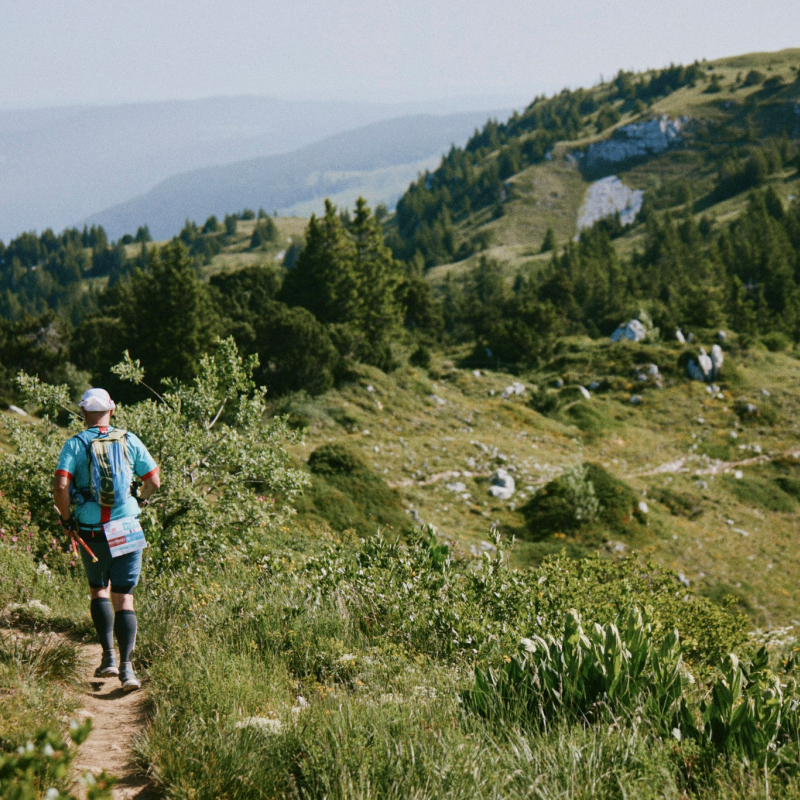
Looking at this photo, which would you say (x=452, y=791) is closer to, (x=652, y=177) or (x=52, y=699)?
(x=52, y=699)

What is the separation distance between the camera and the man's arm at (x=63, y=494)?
506 centimetres

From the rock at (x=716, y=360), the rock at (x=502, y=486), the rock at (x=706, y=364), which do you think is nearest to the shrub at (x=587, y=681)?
the rock at (x=502, y=486)

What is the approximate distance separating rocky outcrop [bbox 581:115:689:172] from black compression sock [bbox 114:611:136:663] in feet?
557

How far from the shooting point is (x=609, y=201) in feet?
470

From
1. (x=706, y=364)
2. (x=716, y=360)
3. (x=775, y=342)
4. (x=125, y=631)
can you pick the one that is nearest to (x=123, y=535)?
(x=125, y=631)

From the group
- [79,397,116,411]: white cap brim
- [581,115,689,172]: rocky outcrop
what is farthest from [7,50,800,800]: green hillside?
[581,115,689,172]: rocky outcrop

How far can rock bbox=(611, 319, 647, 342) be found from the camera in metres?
51.3

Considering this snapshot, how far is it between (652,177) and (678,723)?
157549mm

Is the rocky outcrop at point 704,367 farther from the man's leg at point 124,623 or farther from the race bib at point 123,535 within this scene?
the man's leg at point 124,623

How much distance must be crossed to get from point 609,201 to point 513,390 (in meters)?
121

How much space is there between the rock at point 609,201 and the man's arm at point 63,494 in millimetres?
141438

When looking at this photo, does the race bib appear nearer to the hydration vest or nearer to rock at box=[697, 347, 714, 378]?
the hydration vest

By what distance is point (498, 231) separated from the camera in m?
136

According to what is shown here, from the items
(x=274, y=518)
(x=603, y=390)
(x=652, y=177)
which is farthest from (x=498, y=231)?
(x=274, y=518)
